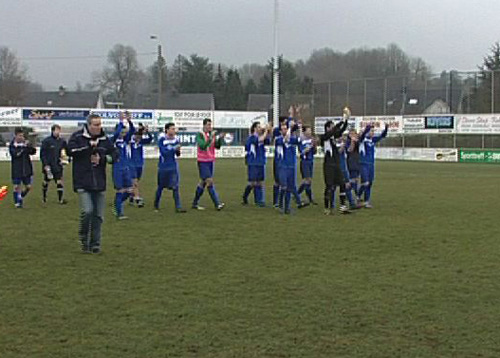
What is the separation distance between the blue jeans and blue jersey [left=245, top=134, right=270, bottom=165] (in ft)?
23.0

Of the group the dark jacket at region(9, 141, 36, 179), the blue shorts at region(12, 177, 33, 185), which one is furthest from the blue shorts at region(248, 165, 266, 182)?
the blue shorts at region(12, 177, 33, 185)

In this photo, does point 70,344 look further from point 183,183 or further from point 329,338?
point 183,183

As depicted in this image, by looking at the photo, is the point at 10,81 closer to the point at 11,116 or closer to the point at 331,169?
the point at 11,116

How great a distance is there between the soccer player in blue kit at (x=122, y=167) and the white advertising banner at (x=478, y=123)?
34769 mm

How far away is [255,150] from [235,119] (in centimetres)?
4030

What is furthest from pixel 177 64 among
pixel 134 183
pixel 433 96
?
pixel 134 183

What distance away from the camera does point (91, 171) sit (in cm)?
1027

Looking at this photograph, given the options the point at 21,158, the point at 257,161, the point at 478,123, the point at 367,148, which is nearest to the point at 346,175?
the point at 367,148

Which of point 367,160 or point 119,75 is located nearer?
point 367,160

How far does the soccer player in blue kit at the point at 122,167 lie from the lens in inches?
594

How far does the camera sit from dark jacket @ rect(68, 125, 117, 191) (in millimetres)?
10242

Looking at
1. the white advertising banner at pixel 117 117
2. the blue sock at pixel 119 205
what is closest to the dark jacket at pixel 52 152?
the blue sock at pixel 119 205

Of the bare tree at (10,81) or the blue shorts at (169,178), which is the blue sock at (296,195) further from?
the bare tree at (10,81)

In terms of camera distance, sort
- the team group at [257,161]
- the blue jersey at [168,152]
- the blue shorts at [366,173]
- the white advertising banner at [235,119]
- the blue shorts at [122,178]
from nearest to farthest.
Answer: the team group at [257,161] < the blue shorts at [122,178] < the blue jersey at [168,152] < the blue shorts at [366,173] < the white advertising banner at [235,119]
